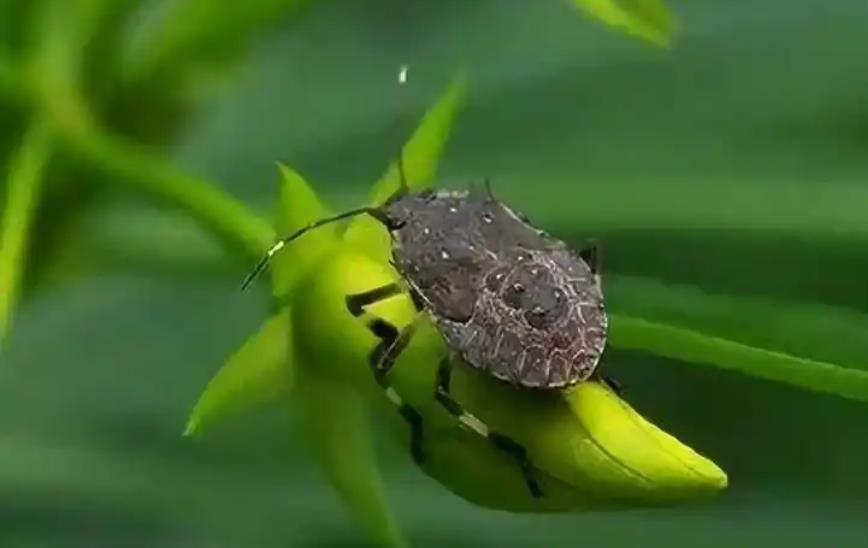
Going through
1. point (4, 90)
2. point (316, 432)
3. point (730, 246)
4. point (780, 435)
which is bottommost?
point (780, 435)

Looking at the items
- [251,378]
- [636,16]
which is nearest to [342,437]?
[251,378]

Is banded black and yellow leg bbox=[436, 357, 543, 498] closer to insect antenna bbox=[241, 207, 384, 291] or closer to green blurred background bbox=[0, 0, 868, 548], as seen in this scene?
insect antenna bbox=[241, 207, 384, 291]

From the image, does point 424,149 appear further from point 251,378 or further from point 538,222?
point 538,222

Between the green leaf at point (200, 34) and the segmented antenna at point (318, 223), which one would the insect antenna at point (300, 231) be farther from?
the green leaf at point (200, 34)

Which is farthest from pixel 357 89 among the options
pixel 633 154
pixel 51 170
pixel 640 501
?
pixel 640 501

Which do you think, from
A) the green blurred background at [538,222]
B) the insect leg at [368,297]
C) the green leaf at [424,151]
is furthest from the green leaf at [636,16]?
the green blurred background at [538,222]

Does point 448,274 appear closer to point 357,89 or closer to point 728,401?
point 728,401

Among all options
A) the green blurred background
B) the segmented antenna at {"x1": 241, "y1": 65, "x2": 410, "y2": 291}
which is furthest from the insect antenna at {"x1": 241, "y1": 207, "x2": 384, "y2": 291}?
the green blurred background
